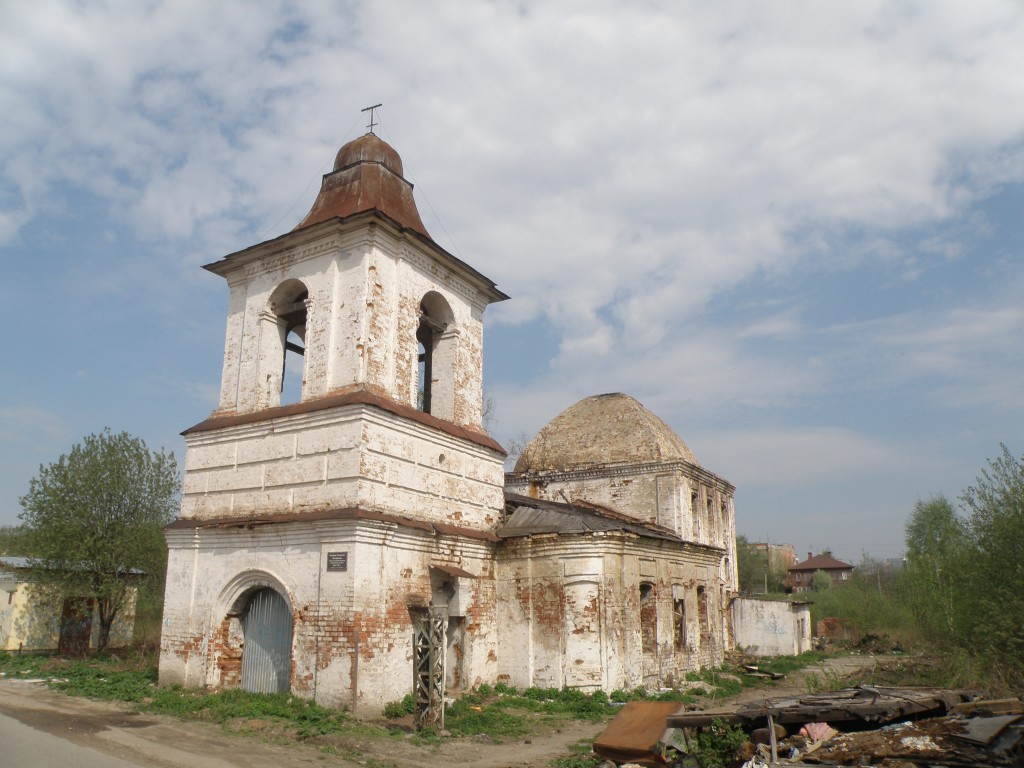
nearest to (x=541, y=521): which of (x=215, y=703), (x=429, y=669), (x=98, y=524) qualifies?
(x=429, y=669)

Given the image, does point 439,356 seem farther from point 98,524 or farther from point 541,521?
point 98,524

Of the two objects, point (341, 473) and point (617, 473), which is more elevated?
point (617, 473)

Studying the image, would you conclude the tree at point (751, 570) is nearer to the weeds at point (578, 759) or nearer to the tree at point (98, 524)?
the tree at point (98, 524)

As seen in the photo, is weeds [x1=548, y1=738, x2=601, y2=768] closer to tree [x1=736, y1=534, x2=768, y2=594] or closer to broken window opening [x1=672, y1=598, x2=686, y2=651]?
broken window opening [x1=672, y1=598, x2=686, y2=651]

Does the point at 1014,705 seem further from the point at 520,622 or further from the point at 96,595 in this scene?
the point at 96,595

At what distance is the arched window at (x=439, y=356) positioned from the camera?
51.7 feet

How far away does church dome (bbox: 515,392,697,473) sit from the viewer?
79.6 feet

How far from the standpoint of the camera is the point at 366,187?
15.7m

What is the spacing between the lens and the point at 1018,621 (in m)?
13.5

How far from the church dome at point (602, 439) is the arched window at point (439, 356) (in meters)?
9.54

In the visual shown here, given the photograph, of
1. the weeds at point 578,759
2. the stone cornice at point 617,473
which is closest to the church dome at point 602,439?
the stone cornice at point 617,473

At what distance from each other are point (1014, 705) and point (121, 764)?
10.6m

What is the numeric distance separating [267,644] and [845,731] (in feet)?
30.9

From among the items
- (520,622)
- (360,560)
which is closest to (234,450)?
(360,560)
